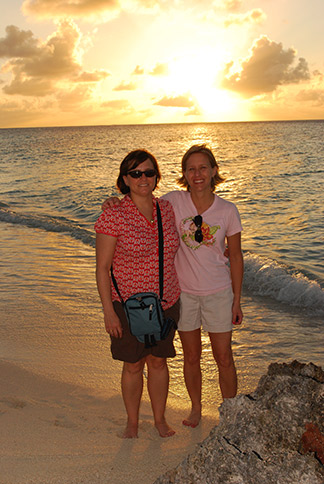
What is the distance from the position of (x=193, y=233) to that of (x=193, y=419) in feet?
5.18

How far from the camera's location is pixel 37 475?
2.79 meters

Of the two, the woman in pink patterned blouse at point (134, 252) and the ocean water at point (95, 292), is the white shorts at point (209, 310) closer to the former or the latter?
the woman in pink patterned blouse at point (134, 252)

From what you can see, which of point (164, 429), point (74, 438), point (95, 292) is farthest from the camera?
point (95, 292)

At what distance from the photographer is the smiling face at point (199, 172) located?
3406 mm

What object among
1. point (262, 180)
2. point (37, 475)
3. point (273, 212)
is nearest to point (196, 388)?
point (37, 475)

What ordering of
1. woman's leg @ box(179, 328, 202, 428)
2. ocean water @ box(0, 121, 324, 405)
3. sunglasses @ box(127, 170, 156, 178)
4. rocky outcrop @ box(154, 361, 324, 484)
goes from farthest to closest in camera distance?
ocean water @ box(0, 121, 324, 405) < woman's leg @ box(179, 328, 202, 428) < sunglasses @ box(127, 170, 156, 178) < rocky outcrop @ box(154, 361, 324, 484)

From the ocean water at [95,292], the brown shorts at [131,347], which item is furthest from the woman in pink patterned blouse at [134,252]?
the ocean water at [95,292]

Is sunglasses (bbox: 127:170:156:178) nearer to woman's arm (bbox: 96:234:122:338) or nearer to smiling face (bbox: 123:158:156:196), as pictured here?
smiling face (bbox: 123:158:156:196)

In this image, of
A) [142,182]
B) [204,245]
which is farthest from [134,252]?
[204,245]

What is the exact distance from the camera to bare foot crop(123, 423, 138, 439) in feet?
11.3

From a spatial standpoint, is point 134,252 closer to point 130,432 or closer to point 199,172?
point 199,172

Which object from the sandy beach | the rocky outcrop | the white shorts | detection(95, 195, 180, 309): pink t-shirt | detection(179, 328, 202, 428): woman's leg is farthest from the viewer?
detection(179, 328, 202, 428): woman's leg

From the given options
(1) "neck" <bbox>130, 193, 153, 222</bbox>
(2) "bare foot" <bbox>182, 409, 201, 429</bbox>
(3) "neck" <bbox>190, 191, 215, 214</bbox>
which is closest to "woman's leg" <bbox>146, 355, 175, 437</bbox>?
(2) "bare foot" <bbox>182, 409, 201, 429</bbox>

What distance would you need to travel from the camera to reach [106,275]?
3139 millimetres
